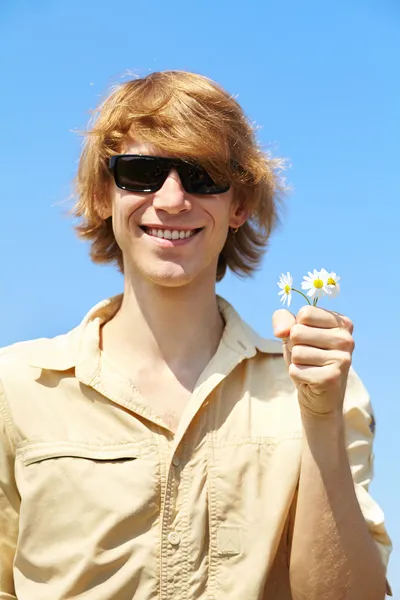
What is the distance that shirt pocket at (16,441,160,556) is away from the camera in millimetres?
3719

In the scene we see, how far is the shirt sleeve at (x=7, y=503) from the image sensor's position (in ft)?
12.9

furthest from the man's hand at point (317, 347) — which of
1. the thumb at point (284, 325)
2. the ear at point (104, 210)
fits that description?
the ear at point (104, 210)

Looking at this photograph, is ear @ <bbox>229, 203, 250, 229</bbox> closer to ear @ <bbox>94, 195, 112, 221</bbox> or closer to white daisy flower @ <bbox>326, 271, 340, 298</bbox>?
ear @ <bbox>94, 195, 112, 221</bbox>

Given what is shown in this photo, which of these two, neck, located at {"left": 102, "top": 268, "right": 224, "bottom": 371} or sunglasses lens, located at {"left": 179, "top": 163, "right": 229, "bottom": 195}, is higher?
sunglasses lens, located at {"left": 179, "top": 163, "right": 229, "bottom": 195}

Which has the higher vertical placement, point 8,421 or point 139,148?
point 139,148

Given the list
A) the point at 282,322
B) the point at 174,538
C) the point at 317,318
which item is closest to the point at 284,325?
the point at 282,322

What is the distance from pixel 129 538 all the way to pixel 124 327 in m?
0.98

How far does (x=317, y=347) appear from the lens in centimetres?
326

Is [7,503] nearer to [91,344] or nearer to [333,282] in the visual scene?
[91,344]

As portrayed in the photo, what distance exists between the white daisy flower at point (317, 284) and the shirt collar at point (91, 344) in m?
1.02

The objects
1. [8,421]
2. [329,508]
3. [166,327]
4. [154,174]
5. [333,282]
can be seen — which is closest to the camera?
[333,282]

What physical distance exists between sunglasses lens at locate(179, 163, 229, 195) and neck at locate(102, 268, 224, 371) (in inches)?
16.2

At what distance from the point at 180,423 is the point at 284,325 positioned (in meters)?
0.80

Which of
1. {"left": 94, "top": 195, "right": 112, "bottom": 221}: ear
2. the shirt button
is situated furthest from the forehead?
the shirt button
